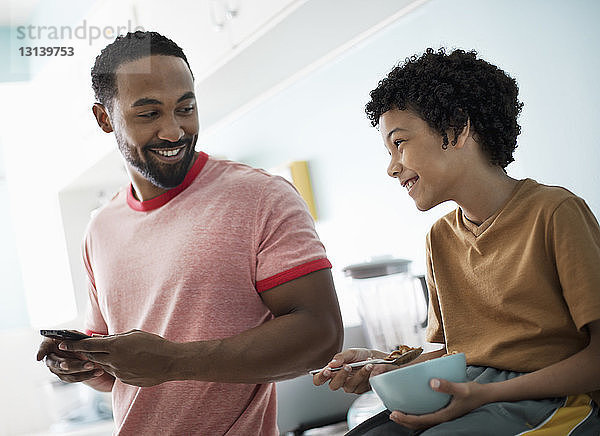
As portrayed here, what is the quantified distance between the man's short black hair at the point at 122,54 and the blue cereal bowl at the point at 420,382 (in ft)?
2.22

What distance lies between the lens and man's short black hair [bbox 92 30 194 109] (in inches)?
46.0

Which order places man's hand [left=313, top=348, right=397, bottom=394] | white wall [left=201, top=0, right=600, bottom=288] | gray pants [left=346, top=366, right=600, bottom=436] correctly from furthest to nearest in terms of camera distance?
white wall [left=201, top=0, right=600, bottom=288], man's hand [left=313, top=348, right=397, bottom=394], gray pants [left=346, top=366, right=600, bottom=436]

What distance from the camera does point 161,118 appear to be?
1.14 meters

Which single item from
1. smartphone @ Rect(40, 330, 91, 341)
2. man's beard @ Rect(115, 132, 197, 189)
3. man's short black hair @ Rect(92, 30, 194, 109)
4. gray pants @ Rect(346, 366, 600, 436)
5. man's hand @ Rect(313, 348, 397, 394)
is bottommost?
gray pants @ Rect(346, 366, 600, 436)

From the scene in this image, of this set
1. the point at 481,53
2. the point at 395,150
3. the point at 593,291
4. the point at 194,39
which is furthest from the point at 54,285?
the point at 593,291

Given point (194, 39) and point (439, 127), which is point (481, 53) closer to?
point (439, 127)

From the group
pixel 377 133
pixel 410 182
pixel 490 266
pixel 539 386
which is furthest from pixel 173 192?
pixel 377 133

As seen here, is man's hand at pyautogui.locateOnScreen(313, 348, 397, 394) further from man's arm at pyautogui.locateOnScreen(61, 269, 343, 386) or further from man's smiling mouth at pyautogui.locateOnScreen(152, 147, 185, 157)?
man's smiling mouth at pyautogui.locateOnScreen(152, 147, 185, 157)

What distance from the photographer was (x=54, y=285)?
359cm

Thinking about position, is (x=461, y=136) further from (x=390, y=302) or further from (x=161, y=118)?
(x=390, y=302)

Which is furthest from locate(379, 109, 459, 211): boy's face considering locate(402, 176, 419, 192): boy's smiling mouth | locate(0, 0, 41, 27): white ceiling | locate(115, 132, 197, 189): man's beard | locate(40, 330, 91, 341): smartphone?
locate(0, 0, 41, 27): white ceiling

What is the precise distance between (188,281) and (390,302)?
24.5 inches

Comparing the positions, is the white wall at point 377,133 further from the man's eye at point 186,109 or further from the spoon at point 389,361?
the man's eye at point 186,109

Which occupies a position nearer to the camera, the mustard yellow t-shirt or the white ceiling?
the mustard yellow t-shirt
